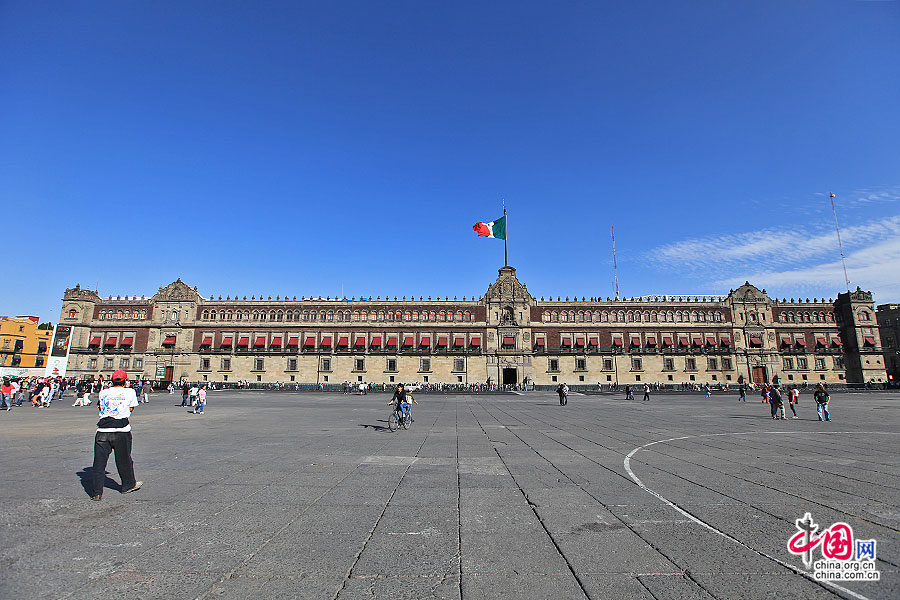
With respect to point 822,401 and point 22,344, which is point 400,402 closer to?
point 822,401

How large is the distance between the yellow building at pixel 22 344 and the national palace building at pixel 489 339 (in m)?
11.3

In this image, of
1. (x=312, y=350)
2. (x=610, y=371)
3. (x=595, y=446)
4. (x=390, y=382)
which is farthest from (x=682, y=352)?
(x=595, y=446)

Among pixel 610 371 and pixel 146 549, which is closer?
pixel 146 549

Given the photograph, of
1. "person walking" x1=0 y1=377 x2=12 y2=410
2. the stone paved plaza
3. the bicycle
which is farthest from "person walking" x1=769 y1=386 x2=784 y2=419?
"person walking" x1=0 y1=377 x2=12 y2=410

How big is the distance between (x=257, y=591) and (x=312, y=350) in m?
57.7

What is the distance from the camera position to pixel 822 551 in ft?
14.6

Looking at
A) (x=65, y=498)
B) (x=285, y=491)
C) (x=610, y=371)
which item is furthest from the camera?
(x=610, y=371)

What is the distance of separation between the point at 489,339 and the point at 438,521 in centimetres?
5353

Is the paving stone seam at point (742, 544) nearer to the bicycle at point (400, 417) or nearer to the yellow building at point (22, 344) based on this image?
the bicycle at point (400, 417)

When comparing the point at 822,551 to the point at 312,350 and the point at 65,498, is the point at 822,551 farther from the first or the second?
the point at 312,350

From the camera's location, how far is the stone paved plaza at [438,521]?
3705 millimetres

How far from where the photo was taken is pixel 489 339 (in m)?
58.5

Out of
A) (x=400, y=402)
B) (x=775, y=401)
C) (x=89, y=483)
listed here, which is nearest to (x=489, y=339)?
(x=775, y=401)

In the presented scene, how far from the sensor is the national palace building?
189ft
